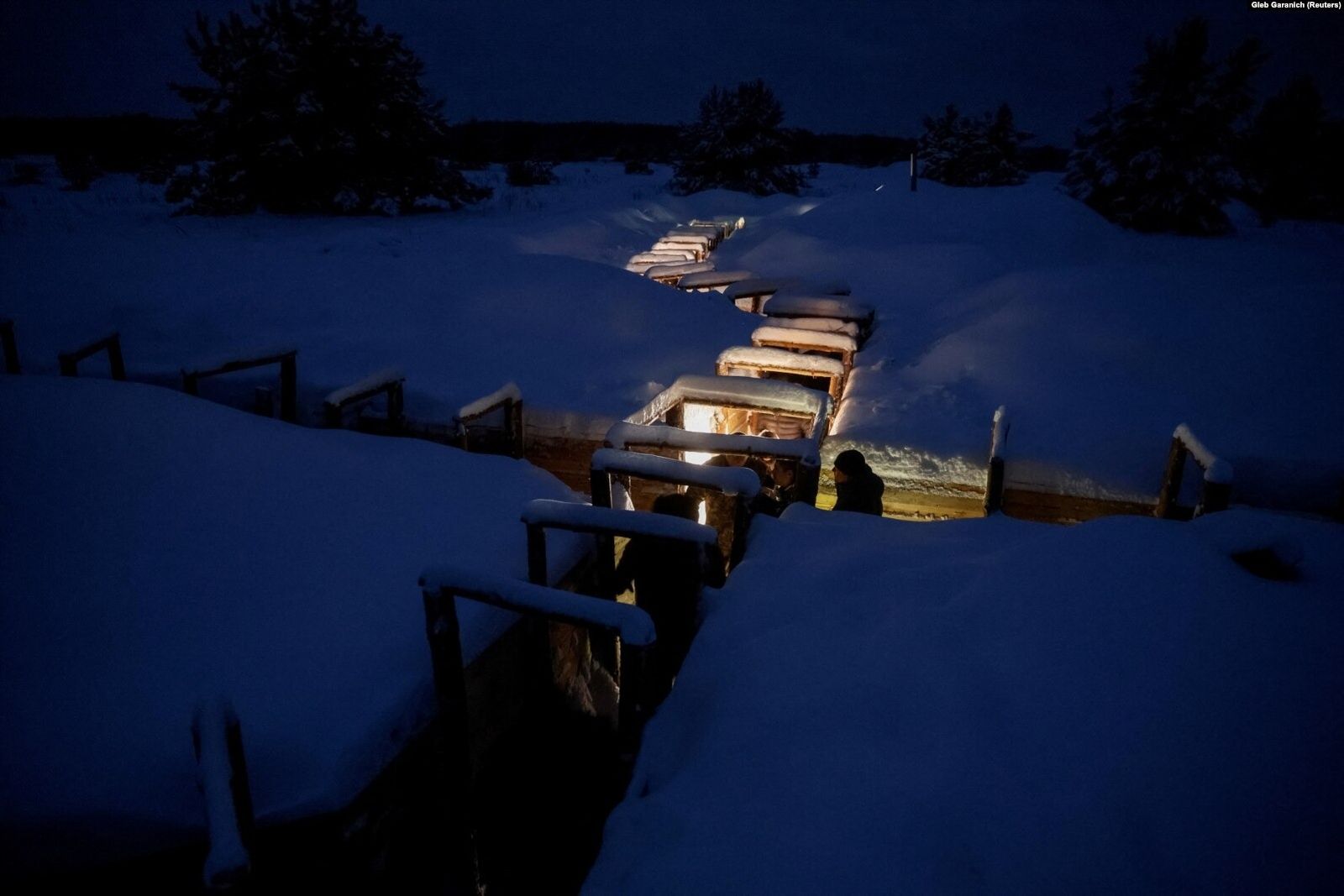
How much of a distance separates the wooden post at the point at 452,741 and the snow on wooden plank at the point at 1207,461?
5961 mm

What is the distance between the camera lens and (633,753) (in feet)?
12.0

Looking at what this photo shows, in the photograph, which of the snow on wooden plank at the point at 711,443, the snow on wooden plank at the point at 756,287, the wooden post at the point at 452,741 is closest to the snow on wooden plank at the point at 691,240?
the snow on wooden plank at the point at 756,287

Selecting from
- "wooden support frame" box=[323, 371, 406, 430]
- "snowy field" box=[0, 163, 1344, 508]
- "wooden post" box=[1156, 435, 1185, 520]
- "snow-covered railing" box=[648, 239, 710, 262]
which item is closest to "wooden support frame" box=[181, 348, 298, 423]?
"wooden support frame" box=[323, 371, 406, 430]

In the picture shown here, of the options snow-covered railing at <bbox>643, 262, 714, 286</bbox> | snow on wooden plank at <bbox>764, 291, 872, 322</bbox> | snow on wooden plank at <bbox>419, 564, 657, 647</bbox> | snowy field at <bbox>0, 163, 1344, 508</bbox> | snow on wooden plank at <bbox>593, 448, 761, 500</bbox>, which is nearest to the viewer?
snow on wooden plank at <bbox>419, 564, 657, 647</bbox>

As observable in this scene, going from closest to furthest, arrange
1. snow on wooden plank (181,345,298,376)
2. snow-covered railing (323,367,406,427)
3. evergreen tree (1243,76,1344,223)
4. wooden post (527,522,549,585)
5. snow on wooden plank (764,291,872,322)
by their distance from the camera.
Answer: wooden post (527,522,549,585)
snow-covered railing (323,367,406,427)
snow on wooden plank (181,345,298,376)
snow on wooden plank (764,291,872,322)
evergreen tree (1243,76,1344,223)

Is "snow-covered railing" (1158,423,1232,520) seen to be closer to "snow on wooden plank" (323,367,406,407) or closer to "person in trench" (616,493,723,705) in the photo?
"person in trench" (616,493,723,705)

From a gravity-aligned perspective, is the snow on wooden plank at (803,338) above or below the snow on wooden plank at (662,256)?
below

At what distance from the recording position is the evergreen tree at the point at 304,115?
21.2 metres

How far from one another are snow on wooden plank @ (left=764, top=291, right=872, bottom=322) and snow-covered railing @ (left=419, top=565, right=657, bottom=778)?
10264 mm

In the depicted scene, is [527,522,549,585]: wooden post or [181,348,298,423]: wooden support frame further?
[181,348,298,423]: wooden support frame

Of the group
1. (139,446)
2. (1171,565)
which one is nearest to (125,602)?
(139,446)

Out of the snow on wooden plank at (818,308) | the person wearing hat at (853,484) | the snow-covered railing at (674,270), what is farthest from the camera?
the snow-covered railing at (674,270)

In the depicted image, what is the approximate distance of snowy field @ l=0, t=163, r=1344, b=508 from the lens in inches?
348

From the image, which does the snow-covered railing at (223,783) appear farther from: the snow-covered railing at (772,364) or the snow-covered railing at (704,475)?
the snow-covered railing at (772,364)
